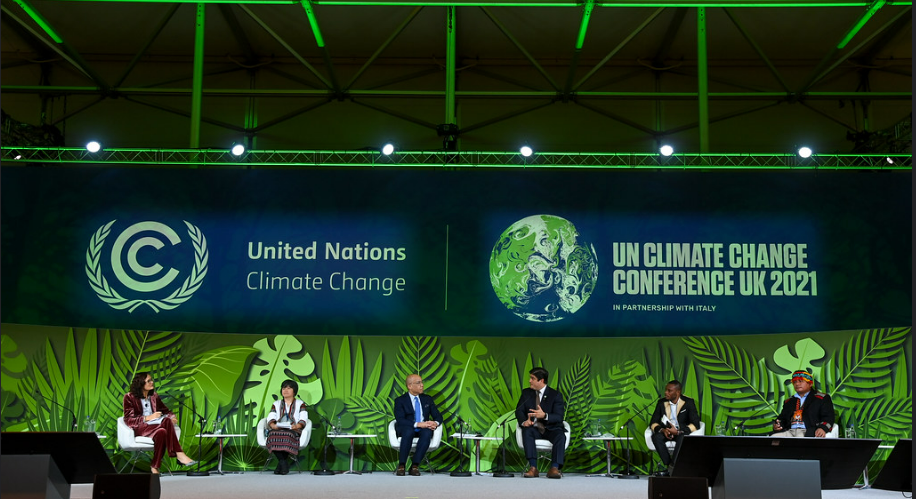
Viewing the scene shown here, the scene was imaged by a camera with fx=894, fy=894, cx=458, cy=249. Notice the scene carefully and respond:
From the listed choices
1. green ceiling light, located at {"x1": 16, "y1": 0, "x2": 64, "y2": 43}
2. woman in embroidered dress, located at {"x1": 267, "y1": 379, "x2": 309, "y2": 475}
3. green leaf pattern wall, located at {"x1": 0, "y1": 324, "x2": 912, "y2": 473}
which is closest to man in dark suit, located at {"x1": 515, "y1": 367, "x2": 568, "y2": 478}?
green leaf pattern wall, located at {"x1": 0, "y1": 324, "x2": 912, "y2": 473}

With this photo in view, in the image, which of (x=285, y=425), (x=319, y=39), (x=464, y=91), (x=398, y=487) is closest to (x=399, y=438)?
(x=285, y=425)

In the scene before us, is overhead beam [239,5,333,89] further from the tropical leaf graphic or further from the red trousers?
the tropical leaf graphic

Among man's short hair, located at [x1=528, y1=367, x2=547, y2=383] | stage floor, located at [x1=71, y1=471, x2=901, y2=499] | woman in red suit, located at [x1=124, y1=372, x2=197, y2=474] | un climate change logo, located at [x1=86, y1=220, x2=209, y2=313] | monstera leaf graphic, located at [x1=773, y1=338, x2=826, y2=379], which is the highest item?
un climate change logo, located at [x1=86, y1=220, x2=209, y2=313]

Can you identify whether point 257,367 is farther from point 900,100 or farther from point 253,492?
point 900,100

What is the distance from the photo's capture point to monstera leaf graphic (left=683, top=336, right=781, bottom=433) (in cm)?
916

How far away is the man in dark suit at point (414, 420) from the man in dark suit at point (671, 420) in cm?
214

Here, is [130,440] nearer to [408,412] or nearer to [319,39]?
[408,412]

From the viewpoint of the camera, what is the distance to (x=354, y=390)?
9453 millimetres

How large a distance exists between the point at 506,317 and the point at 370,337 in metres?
1.49

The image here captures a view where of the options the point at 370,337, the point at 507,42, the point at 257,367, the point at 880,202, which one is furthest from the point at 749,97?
the point at 257,367

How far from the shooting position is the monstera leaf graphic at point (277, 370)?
9398 mm

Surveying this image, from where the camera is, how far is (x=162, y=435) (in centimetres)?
798

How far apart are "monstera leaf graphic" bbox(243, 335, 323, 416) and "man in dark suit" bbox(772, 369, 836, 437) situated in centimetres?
465

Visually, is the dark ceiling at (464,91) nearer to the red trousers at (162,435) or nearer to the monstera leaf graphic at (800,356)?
the monstera leaf graphic at (800,356)
